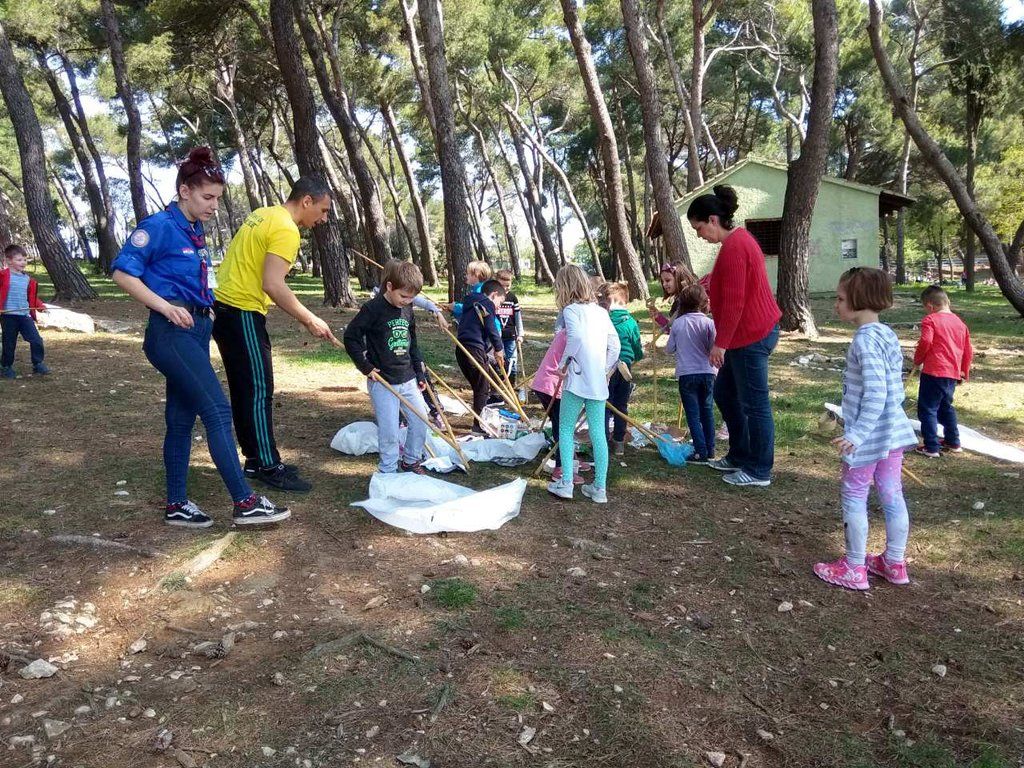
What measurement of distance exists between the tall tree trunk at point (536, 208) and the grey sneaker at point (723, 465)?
2324cm

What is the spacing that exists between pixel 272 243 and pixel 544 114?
31157 mm

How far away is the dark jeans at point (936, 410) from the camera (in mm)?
5531

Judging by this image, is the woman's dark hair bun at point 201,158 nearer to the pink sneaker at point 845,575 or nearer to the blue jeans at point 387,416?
the blue jeans at point 387,416

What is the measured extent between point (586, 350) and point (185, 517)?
2513mm

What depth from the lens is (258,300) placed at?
13.6ft

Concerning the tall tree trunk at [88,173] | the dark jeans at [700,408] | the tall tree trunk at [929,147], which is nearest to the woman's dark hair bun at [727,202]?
Result: the dark jeans at [700,408]

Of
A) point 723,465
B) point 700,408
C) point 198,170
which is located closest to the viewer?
point 198,170

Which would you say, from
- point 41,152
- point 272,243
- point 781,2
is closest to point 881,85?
point 781,2

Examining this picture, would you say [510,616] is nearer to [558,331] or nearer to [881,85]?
[558,331]

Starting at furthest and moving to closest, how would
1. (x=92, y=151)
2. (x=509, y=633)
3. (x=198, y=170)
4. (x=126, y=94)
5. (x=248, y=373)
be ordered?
(x=92, y=151), (x=126, y=94), (x=248, y=373), (x=198, y=170), (x=509, y=633)

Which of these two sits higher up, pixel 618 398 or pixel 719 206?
pixel 719 206

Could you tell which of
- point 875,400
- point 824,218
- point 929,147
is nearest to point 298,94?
point 929,147

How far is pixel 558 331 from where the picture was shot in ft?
17.4

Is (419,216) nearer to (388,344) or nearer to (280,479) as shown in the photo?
(388,344)
